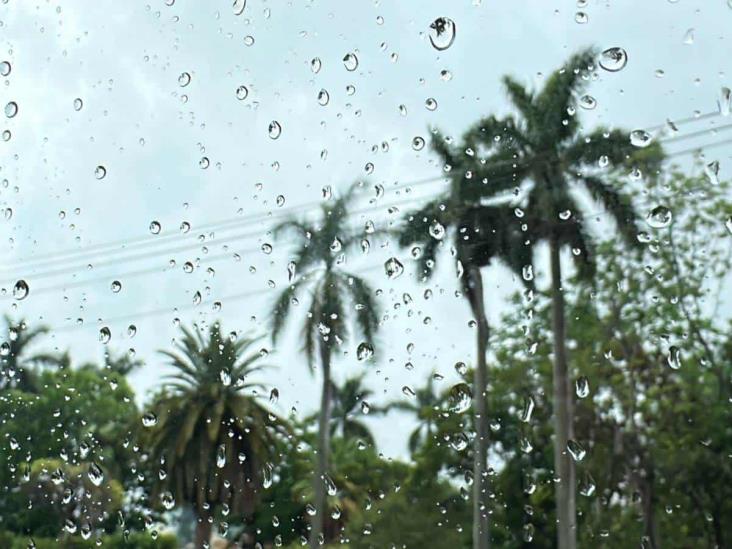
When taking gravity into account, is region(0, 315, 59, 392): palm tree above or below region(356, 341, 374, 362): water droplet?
above

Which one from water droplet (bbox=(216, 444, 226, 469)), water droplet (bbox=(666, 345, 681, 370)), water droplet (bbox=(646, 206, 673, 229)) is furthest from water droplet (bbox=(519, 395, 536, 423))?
water droplet (bbox=(216, 444, 226, 469))

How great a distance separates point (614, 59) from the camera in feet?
5.85

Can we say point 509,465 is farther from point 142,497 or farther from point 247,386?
point 142,497

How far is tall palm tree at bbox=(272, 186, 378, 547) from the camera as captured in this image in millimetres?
2029

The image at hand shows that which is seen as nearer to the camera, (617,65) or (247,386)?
(617,65)

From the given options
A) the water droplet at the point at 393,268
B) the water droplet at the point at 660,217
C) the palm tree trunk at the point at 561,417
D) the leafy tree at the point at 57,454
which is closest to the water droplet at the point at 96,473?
the leafy tree at the point at 57,454

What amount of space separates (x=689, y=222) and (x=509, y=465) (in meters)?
0.58

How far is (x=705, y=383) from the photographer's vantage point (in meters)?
1.88

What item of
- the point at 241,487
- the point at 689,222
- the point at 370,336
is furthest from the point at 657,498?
the point at 241,487

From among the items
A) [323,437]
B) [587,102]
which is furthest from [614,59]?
[323,437]

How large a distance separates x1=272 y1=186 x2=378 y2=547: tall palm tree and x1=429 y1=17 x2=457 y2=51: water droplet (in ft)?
1.24

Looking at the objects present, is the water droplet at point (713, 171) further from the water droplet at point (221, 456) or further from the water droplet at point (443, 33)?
the water droplet at point (221, 456)

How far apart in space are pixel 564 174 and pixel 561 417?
0.48 m

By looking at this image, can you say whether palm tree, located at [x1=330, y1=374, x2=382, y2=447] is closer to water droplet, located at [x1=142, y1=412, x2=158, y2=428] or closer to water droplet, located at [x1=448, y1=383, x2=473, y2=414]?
water droplet, located at [x1=448, y1=383, x2=473, y2=414]
